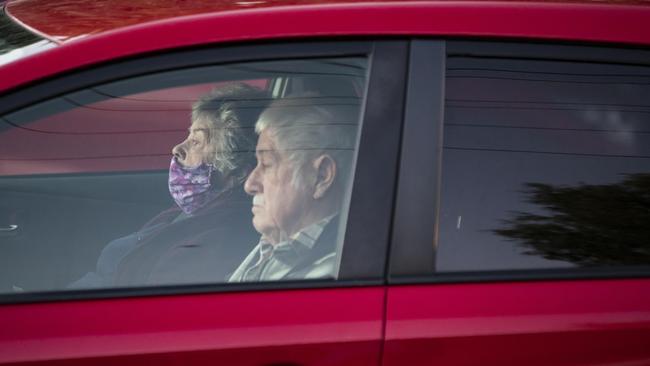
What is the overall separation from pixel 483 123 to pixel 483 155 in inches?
2.7

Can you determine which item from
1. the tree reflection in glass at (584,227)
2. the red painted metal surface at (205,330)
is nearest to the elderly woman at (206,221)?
the red painted metal surface at (205,330)

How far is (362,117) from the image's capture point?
203 centimetres

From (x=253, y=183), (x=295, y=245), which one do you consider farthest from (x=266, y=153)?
(x=295, y=245)

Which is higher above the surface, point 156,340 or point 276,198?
point 276,198

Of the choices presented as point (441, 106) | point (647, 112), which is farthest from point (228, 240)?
point (647, 112)

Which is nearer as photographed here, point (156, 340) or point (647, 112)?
point (156, 340)

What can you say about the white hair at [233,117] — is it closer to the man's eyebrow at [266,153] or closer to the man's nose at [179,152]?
the man's eyebrow at [266,153]

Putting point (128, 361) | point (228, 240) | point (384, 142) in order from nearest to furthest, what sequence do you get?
point (128, 361)
point (384, 142)
point (228, 240)

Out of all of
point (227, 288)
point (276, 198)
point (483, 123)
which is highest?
point (483, 123)

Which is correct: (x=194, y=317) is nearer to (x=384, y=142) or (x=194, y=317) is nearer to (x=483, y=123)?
(x=384, y=142)

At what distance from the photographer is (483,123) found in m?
2.06

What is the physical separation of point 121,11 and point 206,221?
530 mm

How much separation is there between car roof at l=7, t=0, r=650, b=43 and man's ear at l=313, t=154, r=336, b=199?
342 mm

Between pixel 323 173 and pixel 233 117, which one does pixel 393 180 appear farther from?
pixel 233 117
